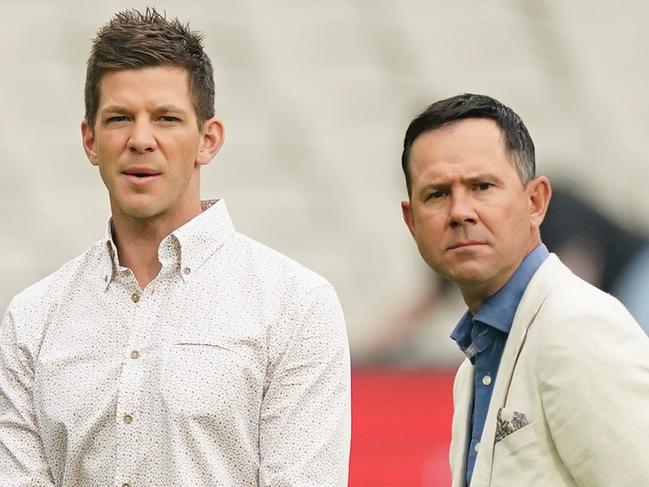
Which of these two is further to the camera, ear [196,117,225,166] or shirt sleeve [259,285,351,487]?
ear [196,117,225,166]

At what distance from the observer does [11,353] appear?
187 cm

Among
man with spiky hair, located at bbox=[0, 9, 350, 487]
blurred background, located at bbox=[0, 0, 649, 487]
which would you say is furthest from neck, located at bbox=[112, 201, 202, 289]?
blurred background, located at bbox=[0, 0, 649, 487]

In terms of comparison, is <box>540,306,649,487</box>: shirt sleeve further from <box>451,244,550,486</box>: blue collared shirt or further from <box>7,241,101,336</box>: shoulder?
<box>7,241,101,336</box>: shoulder

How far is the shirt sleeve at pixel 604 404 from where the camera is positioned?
1.64 metres

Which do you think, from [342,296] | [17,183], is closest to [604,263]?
[342,296]

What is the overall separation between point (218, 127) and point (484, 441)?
0.51 meters

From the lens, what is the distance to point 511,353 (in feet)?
5.90

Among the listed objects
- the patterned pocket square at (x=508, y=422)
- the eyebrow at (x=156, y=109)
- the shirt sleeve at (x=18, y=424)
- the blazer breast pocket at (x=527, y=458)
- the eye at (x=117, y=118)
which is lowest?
the blazer breast pocket at (x=527, y=458)

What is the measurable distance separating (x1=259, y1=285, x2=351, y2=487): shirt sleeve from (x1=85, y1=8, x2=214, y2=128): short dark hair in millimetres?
298

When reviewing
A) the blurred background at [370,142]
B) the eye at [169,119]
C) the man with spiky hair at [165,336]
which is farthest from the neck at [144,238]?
the blurred background at [370,142]

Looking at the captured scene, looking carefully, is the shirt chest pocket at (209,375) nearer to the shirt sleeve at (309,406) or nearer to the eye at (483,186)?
the shirt sleeve at (309,406)

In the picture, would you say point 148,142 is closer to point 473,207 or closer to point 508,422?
point 473,207

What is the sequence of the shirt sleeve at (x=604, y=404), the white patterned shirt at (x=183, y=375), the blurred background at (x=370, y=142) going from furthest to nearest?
the blurred background at (x=370, y=142) → the white patterned shirt at (x=183, y=375) → the shirt sleeve at (x=604, y=404)

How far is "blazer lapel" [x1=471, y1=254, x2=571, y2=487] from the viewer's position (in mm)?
1784
